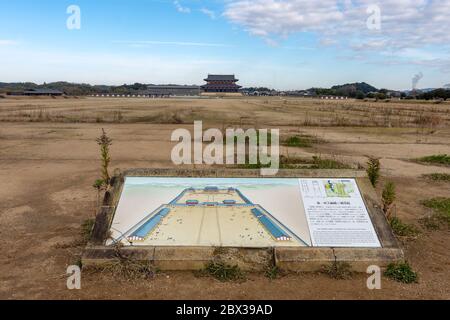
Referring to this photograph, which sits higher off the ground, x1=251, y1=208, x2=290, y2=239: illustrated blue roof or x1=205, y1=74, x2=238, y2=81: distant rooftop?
x1=205, y1=74, x2=238, y2=81: distant rooftop

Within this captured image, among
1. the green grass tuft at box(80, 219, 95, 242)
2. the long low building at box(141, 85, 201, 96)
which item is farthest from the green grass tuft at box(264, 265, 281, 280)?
the long low building at box(141, 85, 201, 96)

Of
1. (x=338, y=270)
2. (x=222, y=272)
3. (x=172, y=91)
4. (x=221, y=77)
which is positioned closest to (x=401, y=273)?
(x=338, y=270)

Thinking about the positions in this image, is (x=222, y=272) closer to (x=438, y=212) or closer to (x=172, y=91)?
(x=438, y=212)

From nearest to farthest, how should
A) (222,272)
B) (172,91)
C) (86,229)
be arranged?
(222,272)
(86,229)
(172,91)

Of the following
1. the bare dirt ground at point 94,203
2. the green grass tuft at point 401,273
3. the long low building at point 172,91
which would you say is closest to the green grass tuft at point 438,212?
the bare dirt ground at point 94,203

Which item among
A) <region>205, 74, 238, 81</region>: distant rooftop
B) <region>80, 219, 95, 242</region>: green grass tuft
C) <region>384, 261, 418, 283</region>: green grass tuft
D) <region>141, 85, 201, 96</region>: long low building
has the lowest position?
<region>384, 261, 418, 283</region>: green grass tuft

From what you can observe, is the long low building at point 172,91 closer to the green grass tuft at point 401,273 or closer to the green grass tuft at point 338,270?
the green grass tuft at point 338,270

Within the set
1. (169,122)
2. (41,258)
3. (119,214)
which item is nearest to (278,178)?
(119,214)

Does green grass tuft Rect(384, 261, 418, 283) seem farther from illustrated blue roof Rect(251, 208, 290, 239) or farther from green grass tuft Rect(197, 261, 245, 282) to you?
green grass tuft Rect(197, 261, 245, 282)
